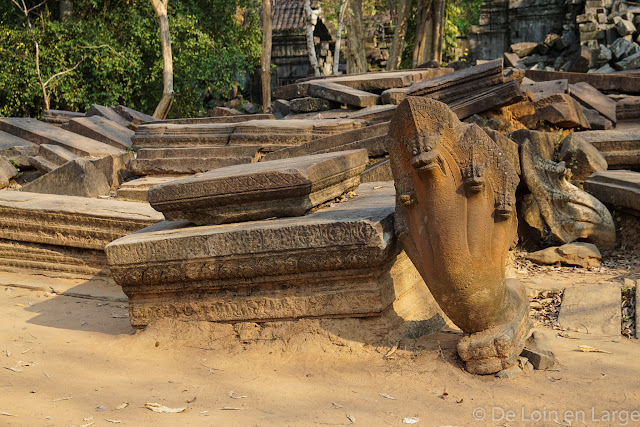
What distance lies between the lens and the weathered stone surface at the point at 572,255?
17.7 feet

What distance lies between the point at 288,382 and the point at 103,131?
6.85m

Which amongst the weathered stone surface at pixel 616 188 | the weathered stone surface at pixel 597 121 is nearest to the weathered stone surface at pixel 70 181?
the weathered stone surface at pixel 616 188

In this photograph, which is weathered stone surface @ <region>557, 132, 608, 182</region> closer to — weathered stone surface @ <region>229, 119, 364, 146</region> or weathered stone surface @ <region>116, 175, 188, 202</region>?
weathered stone surface @ <region>229, 119, 364, 146</region>

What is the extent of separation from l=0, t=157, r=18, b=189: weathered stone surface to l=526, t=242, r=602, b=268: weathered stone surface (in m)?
5.35

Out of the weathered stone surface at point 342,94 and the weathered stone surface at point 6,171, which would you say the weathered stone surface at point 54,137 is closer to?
the weathered stone surface at point 6,171

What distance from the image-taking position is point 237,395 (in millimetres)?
2924

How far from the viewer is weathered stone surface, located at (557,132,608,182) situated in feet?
20.7

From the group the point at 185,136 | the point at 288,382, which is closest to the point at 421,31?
the point at 185,136

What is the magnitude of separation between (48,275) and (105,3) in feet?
41.5

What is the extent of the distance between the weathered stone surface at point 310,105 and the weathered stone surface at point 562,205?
422 cm

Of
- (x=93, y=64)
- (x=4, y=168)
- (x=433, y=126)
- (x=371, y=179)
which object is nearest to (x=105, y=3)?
(x=93, y=64)

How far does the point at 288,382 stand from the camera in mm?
3080

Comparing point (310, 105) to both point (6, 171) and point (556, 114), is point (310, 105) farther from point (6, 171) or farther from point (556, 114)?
point (6, 171)

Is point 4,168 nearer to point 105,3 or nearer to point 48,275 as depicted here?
point 48,275
